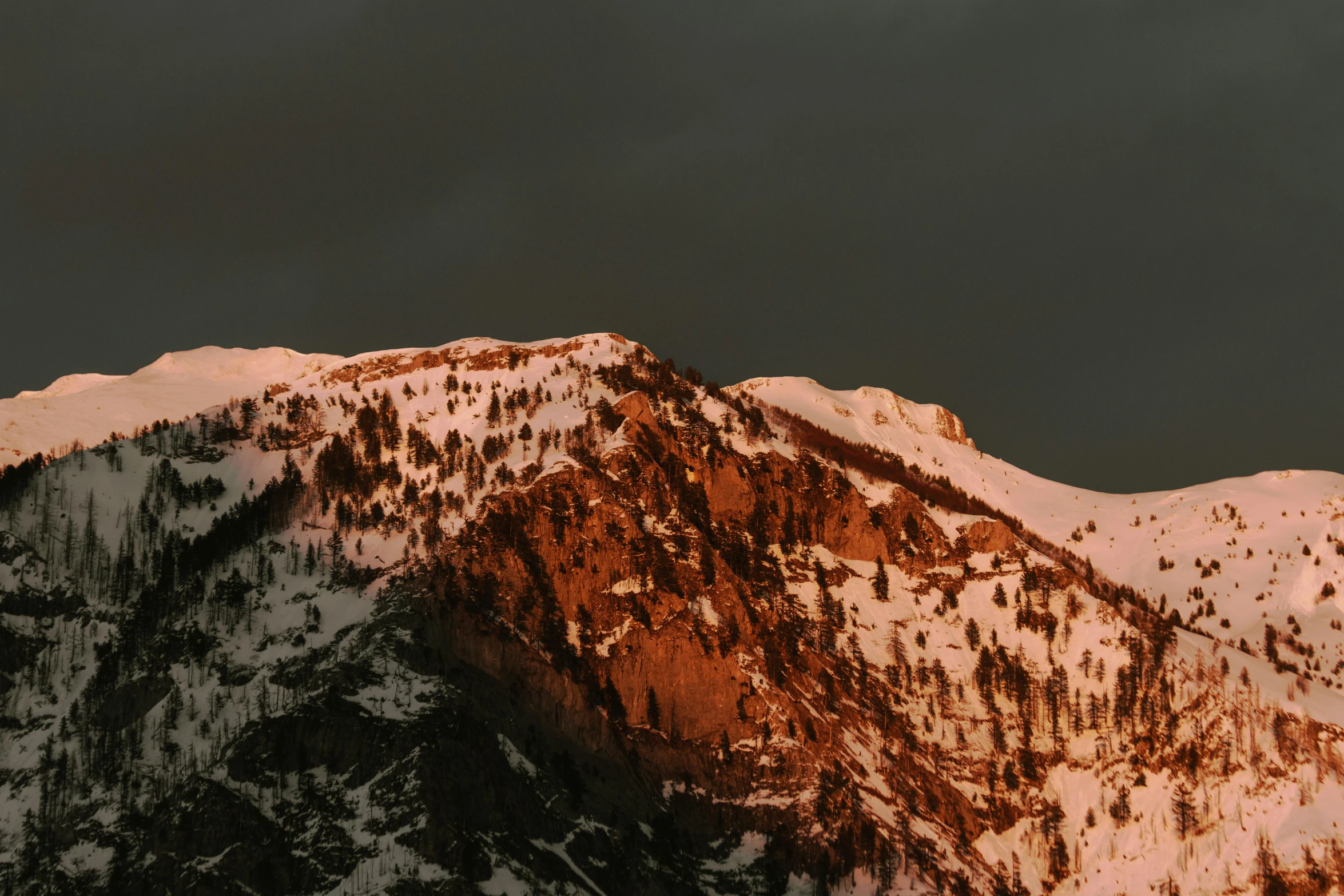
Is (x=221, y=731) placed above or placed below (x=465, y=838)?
above

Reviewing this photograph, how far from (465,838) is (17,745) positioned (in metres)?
55.0

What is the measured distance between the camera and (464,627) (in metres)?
188

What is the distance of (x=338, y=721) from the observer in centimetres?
17400

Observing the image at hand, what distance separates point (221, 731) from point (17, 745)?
2390 cm

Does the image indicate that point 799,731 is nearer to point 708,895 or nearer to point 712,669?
point 712,669

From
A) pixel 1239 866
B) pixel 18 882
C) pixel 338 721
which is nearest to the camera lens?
pixel 18 882

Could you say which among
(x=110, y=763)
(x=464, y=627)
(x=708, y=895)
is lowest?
(x=708, y=895)

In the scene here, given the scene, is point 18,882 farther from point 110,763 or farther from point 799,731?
point 799,731

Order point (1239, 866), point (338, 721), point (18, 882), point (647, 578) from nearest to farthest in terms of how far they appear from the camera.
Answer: point (18, 882) < point (338, 721) < point (1239, 866) < point (647, 578)

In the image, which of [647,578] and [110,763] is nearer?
[110,763]

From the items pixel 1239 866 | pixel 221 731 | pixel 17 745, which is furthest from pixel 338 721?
pixel 1239 866

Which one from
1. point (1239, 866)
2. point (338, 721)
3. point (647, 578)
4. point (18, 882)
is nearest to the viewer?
point (18, 882)

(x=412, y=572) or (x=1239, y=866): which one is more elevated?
(x=412, y=572)

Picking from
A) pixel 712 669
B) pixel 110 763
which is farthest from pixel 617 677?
pixel 110 763
